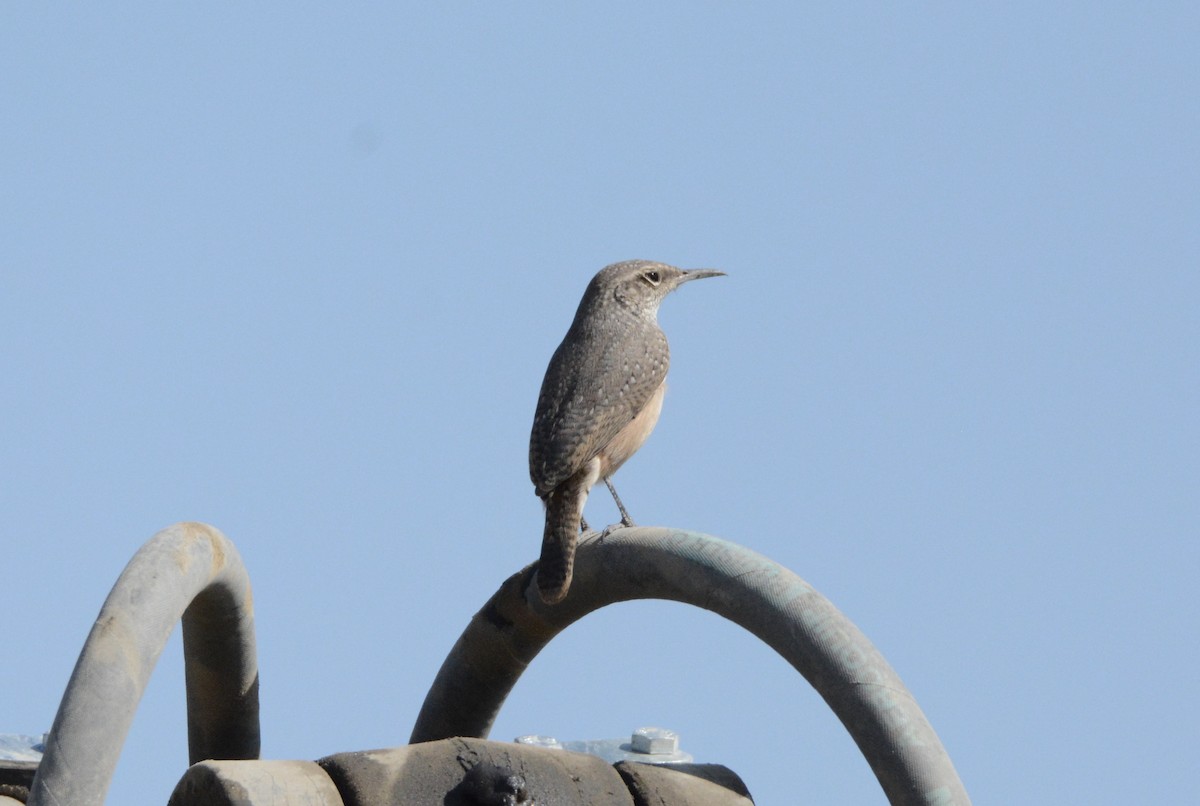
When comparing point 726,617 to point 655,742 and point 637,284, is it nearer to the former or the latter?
point 655,742

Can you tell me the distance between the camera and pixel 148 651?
12.8ft

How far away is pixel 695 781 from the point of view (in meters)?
3.66

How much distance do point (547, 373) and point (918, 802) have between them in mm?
4114

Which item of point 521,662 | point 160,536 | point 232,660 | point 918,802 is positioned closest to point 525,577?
point 521,662

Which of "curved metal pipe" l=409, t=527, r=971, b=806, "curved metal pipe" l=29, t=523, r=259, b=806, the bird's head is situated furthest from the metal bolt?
the bird's head

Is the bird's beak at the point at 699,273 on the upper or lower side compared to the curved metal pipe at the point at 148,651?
upper

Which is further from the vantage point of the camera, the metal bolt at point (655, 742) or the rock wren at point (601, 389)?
the rock wren at point (601, 389)

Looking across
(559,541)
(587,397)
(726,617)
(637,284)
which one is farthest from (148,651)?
(637,284)

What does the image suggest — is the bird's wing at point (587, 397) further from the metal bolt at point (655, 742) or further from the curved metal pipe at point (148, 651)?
the metal bolt at point (655, 742)

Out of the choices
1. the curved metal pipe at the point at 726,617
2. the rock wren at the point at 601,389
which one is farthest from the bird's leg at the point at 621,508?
the curved metal pipe at the point at 726,617

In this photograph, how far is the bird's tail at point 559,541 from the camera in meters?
4.86

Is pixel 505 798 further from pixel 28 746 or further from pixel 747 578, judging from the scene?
pixel 28 746

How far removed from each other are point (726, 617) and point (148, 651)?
1347 mm

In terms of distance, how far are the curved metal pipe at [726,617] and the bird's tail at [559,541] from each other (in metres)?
0.04
